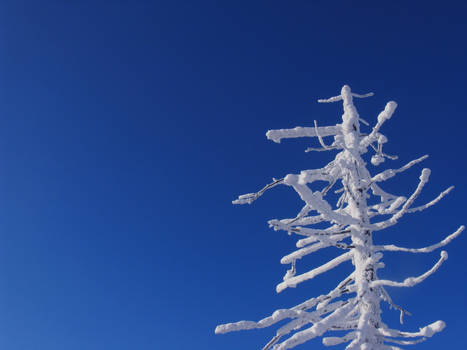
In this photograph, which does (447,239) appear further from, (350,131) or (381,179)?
(350,131)

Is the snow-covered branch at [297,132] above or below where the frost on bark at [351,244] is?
above

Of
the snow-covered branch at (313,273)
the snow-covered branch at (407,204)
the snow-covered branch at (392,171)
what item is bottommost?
the snow-covered branch at (313,273)

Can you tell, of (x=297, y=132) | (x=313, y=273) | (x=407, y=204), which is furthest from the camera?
(x=297, y=132)

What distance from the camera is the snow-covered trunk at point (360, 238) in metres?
5.21

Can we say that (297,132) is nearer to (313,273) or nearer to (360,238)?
(360,238)

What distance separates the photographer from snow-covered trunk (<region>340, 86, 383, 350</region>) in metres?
5.21

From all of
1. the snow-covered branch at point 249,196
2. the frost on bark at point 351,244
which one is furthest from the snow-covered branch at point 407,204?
the snow-covered branch at point 249,196

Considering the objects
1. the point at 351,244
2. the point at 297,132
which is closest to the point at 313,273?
the point at 351,244

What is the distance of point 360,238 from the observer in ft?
19.5

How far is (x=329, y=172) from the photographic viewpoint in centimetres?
681

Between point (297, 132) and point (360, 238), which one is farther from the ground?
point (297, 132)

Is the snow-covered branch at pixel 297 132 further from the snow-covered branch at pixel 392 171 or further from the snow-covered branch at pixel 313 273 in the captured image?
the snow-covered branch at pixel 313 273

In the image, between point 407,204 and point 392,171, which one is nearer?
point 407,204

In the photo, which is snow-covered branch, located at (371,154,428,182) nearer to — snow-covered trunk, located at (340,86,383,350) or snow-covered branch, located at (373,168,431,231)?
snow-covered trunk, located at (340,86,383,350)
